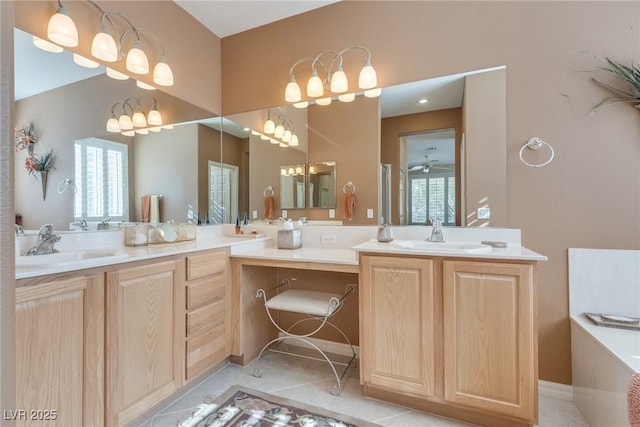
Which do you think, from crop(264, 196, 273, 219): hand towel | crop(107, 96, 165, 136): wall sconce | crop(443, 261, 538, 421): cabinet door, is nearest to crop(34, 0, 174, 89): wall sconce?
crop(107, 96, 165, 136): wall sconce

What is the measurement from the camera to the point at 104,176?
1875 mm

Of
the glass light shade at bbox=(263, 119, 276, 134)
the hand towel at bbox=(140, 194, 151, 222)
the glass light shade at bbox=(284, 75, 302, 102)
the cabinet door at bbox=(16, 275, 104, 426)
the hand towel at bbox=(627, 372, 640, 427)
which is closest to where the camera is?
the hand towel at bbox=(627, 372, 640, 427)

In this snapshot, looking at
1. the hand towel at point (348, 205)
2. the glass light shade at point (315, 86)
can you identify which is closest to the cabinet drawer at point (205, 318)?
the hand towel at point (348, 205)

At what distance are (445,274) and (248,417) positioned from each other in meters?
1.33

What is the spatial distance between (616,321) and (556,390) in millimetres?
576

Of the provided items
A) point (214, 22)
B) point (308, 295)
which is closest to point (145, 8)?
point (214, 22)

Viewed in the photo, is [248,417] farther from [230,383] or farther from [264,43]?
[264,43]

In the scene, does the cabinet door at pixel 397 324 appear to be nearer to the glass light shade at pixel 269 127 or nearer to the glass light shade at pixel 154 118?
the glass light shade at pixel 269 127

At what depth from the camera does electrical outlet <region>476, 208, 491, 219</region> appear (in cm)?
190

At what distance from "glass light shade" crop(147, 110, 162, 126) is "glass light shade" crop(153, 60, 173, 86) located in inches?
8.7

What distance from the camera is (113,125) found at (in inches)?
76.8

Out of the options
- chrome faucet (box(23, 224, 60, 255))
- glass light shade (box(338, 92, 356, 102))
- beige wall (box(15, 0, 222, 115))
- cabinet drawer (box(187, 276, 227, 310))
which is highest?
beige wall (box(15, 0, 222, 115))

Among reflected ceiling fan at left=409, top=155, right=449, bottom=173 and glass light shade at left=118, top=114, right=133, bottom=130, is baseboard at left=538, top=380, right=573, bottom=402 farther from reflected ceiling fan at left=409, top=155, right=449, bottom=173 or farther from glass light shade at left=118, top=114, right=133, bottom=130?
glass light shade at left=118, top=114, right=133, bottom=130

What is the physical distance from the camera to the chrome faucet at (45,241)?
57.2 inches
